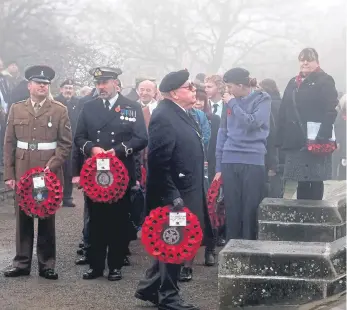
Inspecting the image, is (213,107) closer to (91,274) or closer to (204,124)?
(204,124)

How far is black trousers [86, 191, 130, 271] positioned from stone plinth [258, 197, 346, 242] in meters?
1.28

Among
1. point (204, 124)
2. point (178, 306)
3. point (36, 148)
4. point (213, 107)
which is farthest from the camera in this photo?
point (213, 107)

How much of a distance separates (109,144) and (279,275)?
2.30 meters

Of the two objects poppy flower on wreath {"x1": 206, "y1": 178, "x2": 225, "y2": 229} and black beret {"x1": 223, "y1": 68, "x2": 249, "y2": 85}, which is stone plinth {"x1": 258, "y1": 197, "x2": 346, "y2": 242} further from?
black beret {"x1": 223, "y1": 68, "x2": 249, "y2": 85}

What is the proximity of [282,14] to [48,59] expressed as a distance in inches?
618

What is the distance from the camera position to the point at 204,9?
3647 centimetres

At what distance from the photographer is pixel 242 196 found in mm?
7652

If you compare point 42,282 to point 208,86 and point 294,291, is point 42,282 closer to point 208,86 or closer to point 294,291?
point 294,291

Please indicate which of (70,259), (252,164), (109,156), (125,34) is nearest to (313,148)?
(252,164)

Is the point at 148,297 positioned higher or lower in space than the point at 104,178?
lower

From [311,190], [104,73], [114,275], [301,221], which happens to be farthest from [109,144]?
[311,190]

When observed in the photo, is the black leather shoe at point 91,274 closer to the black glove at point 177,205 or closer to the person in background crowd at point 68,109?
the black glove at point 177,205

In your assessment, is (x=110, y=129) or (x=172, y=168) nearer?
(x=172, y=168)

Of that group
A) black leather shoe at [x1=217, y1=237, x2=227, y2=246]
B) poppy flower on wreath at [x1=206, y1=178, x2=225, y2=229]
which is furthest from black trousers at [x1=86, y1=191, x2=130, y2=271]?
black leather shoe at [x1=217, y1=237, x2=227, y2=246]
